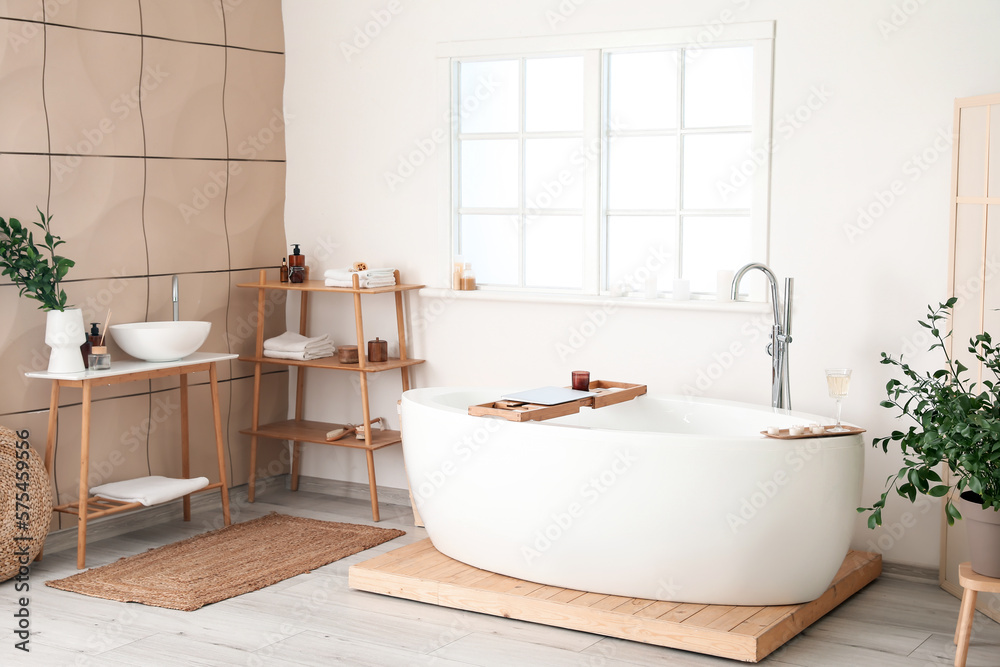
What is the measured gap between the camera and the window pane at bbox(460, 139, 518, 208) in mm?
4707

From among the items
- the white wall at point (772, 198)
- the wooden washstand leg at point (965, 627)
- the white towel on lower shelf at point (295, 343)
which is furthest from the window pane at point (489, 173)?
the wooden washstand leg at point (965, 627)

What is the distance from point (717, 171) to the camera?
4.24 meters

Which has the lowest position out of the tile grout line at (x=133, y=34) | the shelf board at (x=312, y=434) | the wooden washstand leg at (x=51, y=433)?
the shelf board at (x=312, y=434)

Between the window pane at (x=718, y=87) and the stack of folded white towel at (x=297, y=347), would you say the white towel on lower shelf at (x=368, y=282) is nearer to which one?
the stack of folded white towel at (x=297, y=347)

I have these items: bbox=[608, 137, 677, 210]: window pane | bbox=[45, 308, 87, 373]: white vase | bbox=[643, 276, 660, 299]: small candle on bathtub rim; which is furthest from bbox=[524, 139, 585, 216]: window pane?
bbox=[45, 308, 87, 373]: white vase

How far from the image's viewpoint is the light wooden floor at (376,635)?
308 centimetres

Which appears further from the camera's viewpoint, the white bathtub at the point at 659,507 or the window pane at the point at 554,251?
the window pane at the point at 554,251

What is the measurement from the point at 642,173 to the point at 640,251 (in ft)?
1.09

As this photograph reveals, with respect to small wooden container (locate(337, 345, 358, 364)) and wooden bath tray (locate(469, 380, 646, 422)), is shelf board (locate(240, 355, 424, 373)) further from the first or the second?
wooden bath tray (locate(469, 380, 646, 422))

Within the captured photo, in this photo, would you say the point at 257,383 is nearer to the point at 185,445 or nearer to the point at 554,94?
the point at 185,445

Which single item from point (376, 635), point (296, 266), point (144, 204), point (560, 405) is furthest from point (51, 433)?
point (560, 405)

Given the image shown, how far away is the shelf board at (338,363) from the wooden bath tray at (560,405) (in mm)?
1021

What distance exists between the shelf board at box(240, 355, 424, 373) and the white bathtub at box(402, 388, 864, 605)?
1112 mm

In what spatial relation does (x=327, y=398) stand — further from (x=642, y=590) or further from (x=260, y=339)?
(x=642, y=590)
